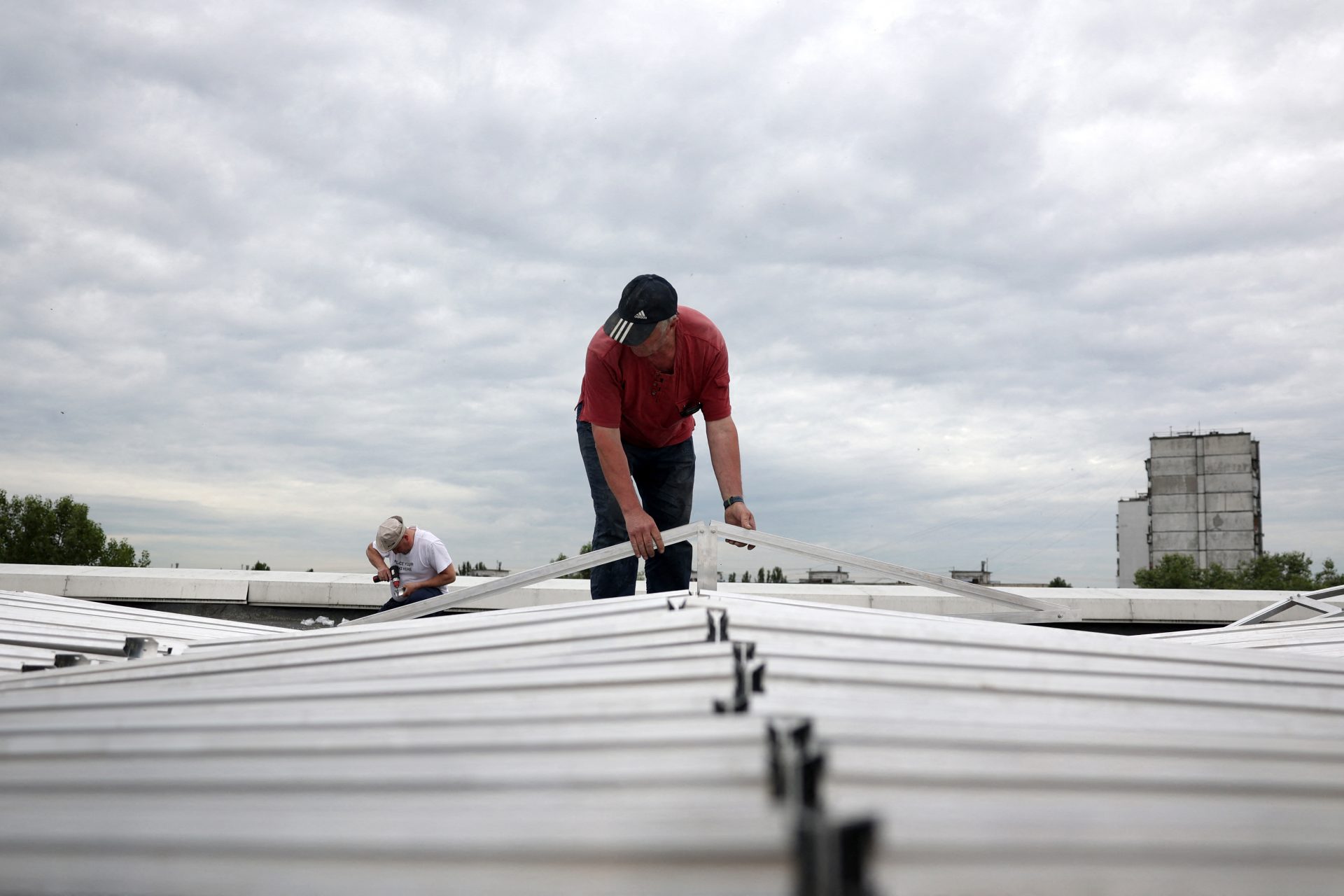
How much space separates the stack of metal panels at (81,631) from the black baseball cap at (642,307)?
204cm

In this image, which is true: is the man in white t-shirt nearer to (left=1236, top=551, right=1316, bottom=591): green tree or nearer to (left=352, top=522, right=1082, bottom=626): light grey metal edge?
(left=352, top=522, right=1082, bottom=626): light grey metal edge

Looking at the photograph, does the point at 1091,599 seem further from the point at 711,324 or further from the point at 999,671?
the point at 999,671

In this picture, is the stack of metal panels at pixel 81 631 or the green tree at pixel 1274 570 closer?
the stack of metal panels at pixel 81 631

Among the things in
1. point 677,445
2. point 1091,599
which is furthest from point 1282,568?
point 677,445

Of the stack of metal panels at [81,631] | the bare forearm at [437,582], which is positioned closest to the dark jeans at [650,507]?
the stack of metal panels at [81,631]

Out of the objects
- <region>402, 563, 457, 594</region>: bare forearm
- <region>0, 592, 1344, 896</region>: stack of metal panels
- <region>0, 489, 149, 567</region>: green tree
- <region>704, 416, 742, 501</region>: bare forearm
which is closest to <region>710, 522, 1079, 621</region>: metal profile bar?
<region>704, 416, 742, 501</region>: bare forearm

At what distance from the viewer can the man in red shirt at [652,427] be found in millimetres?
3525

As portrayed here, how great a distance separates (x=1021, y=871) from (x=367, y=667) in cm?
137

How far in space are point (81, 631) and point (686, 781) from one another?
3502mm

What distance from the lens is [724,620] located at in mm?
1880

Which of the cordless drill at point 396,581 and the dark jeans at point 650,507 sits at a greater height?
the dark jeans at point 650,507

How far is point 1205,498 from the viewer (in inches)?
2090

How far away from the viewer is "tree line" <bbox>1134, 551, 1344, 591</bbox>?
139 ft

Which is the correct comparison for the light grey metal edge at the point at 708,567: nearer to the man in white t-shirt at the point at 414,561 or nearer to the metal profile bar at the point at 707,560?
the metal profile bar at the point at 707,560
